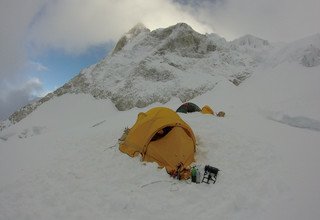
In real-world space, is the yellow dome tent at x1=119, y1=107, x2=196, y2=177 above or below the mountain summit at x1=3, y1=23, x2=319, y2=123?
below

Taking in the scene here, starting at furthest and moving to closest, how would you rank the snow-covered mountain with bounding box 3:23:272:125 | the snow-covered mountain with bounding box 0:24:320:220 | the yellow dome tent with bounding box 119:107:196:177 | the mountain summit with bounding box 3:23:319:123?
the snow-covered mountain with bounding box 3:23:272:125 → the mountain summit with bounding box 3:23:319:123 → the yellow dome tent with bounding box 119:107:196:177 → the snow-covered mountain with bounding box 0:24:320:220

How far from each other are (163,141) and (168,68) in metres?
20.3

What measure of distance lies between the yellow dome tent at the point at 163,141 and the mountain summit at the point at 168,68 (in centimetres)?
1482

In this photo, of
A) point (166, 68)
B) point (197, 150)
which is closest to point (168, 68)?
point (166, 68)

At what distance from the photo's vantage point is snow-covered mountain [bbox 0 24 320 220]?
10148 mm

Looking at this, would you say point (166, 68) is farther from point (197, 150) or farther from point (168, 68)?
point (197, 150)

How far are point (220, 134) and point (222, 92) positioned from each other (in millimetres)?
12758

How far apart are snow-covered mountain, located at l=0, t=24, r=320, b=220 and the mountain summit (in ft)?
0.52

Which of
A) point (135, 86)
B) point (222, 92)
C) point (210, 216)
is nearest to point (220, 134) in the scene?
point (210, 216)

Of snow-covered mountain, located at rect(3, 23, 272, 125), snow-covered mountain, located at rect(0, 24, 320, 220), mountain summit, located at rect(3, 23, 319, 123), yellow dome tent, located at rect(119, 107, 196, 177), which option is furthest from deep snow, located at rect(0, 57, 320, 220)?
→ snow-covered mountain, located at rect(3, 23, 272, 125)

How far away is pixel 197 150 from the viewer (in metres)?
14.0

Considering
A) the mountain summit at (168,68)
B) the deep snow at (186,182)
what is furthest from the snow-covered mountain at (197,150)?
the mountain summit at (168,68)

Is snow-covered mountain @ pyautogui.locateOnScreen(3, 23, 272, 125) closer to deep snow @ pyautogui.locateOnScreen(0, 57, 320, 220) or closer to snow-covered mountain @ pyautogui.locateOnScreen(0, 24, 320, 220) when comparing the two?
snow-covered mountain @ pyautogui.locateOnScreen(0, 24, 320, 220)

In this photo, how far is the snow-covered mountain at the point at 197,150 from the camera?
33.3 ft
